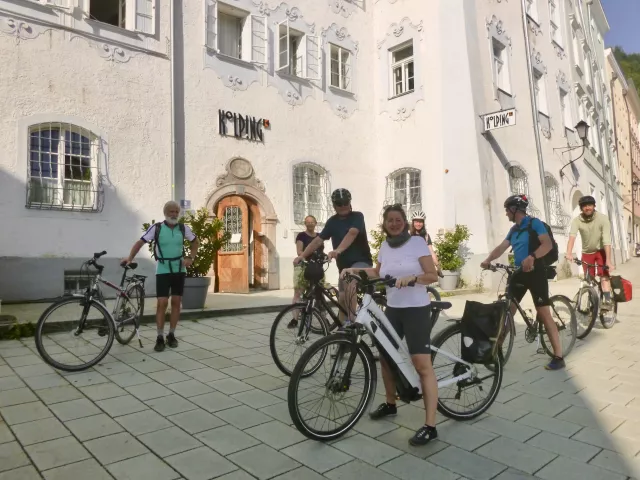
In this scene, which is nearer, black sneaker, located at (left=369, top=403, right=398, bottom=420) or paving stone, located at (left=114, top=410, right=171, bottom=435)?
paving stone, located at (left=114, top=410, right=171, bottom=435)

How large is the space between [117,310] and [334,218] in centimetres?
272

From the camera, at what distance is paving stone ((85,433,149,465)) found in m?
2.85

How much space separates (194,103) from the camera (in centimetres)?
1114

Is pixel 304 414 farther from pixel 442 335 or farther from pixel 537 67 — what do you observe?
pixel 537 67

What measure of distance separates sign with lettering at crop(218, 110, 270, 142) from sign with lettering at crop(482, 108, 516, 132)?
5997mm

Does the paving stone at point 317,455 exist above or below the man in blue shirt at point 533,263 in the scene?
below

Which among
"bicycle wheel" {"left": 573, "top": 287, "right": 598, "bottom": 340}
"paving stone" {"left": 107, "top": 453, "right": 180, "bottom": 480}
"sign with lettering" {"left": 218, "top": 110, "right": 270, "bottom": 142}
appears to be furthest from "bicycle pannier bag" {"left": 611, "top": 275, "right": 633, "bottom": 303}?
"sign with lettering" {"left": 218, "top": 110, "right": 270, "bottom": 142}

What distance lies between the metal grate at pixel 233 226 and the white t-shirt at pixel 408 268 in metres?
8.71

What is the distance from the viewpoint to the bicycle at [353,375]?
2.99 m

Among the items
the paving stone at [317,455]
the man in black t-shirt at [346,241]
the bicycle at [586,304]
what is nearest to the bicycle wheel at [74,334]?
the man in black t-shirt at [346,241]

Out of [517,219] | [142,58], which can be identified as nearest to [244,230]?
[142,58]

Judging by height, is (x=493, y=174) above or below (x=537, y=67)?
below

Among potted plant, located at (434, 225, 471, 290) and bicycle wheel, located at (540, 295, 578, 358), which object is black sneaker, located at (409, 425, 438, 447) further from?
potted plant, located at (434, 225, 471, 290)

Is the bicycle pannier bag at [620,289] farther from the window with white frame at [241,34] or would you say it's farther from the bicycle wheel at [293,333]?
the window with white frame at [241,34]
